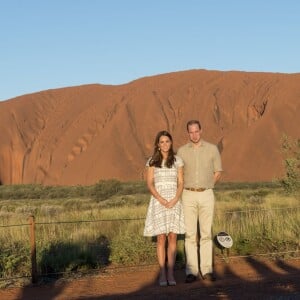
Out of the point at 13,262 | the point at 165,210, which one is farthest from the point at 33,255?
the point at 165,210

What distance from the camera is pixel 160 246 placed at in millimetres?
9219

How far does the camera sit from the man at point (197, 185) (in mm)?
9366

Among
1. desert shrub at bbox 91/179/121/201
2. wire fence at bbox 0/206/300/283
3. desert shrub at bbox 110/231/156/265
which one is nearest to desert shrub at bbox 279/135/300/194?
wire fence at bbox 0/206/300/283

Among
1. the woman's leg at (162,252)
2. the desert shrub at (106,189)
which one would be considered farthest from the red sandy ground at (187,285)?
the desert shrub at (106,189)

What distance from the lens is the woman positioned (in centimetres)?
902

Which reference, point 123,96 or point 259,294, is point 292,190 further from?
point 123,96

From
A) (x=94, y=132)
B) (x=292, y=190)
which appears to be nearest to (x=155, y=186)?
(x=292, y=190)

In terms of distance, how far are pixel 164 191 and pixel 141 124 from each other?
181 ft

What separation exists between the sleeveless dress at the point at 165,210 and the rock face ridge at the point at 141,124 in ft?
139

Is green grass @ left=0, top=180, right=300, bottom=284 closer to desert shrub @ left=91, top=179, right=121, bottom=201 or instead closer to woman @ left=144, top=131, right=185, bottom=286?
woman @ left=144, top=131, right=185, bottom=286

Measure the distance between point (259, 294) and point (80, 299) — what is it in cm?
240

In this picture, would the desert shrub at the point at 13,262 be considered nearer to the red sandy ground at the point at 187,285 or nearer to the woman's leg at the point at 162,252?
the red sandy ground at the point at 187,285

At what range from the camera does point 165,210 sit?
9.12 metres

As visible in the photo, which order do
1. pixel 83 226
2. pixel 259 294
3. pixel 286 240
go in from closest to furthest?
pixel 259 294
pixel 286 240
pixel 83 226
